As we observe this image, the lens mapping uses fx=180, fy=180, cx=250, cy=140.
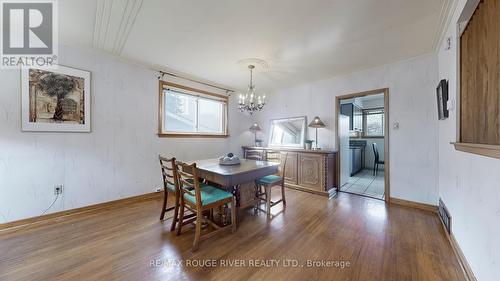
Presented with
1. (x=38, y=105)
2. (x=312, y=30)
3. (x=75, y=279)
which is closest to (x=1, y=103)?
(x=38, y=105)

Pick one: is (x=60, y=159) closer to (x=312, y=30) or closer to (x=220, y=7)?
(x=220, y=7)

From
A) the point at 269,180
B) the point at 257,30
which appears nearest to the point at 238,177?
the point at 269,180

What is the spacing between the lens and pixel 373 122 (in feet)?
20.5

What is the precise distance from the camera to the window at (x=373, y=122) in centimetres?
605

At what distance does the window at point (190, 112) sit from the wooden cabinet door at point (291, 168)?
5.92 ft

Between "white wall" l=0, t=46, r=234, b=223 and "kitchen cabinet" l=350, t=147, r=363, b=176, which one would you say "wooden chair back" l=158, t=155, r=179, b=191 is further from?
"kitchen cabinet" l=350, t=147, r=363, b=176

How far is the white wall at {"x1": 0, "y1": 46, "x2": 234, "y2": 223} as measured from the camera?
225cm

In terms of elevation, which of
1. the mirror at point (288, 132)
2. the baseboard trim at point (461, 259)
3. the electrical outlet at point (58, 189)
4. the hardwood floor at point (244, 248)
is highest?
the mirror at point (288, 132)

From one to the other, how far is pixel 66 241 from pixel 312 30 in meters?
3.74

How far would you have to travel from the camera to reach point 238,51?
2.78 metres

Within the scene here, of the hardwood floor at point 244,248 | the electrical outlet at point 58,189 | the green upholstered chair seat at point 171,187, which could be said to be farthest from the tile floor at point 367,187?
the electrical outlet at point 58,189

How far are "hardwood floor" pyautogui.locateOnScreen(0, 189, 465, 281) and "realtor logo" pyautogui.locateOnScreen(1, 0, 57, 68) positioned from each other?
218cm

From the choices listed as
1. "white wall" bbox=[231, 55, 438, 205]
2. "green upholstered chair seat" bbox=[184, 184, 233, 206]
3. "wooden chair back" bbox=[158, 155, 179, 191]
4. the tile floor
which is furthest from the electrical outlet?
"white wall" bbox=[231, 55, 438, 205]

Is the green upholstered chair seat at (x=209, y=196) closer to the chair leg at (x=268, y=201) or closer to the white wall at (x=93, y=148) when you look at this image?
the chair leg at (x=268, y=201)
